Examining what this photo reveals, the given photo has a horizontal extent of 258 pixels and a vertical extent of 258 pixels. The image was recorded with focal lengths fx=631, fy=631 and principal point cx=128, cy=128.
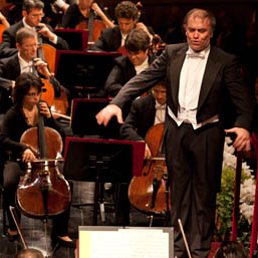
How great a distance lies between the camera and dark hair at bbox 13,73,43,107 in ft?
14.2

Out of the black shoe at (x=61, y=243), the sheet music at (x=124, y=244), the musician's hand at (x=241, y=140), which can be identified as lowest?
the black shoe at (x=61, y=243)

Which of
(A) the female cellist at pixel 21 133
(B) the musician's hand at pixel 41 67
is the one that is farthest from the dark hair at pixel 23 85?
(B) the musician's hand at pixel 41 67

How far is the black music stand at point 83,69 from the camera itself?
5.01 meters

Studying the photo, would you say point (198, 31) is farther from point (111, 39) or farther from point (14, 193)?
point (111, 39)

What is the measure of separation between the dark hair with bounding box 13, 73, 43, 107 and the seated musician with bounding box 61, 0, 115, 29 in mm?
2104

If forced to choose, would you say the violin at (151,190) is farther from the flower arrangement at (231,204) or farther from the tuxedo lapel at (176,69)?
the tuxedo lapel at (176,69)

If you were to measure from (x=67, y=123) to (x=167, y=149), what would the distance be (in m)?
1.80

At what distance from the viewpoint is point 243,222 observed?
3826 millimetres

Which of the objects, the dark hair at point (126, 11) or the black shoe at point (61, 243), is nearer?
the black shoe at point (61, 243)

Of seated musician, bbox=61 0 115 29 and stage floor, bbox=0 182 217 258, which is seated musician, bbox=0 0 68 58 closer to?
seated musician, bbox=61 0 115 29

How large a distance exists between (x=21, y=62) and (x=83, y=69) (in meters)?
0.51

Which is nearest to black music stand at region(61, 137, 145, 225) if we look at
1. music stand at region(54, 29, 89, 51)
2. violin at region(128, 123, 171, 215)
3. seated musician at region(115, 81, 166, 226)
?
violin at region(128, 123, 171, 215)

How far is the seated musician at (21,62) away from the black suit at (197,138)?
1552mm

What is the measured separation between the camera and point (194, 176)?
3.47 metres
